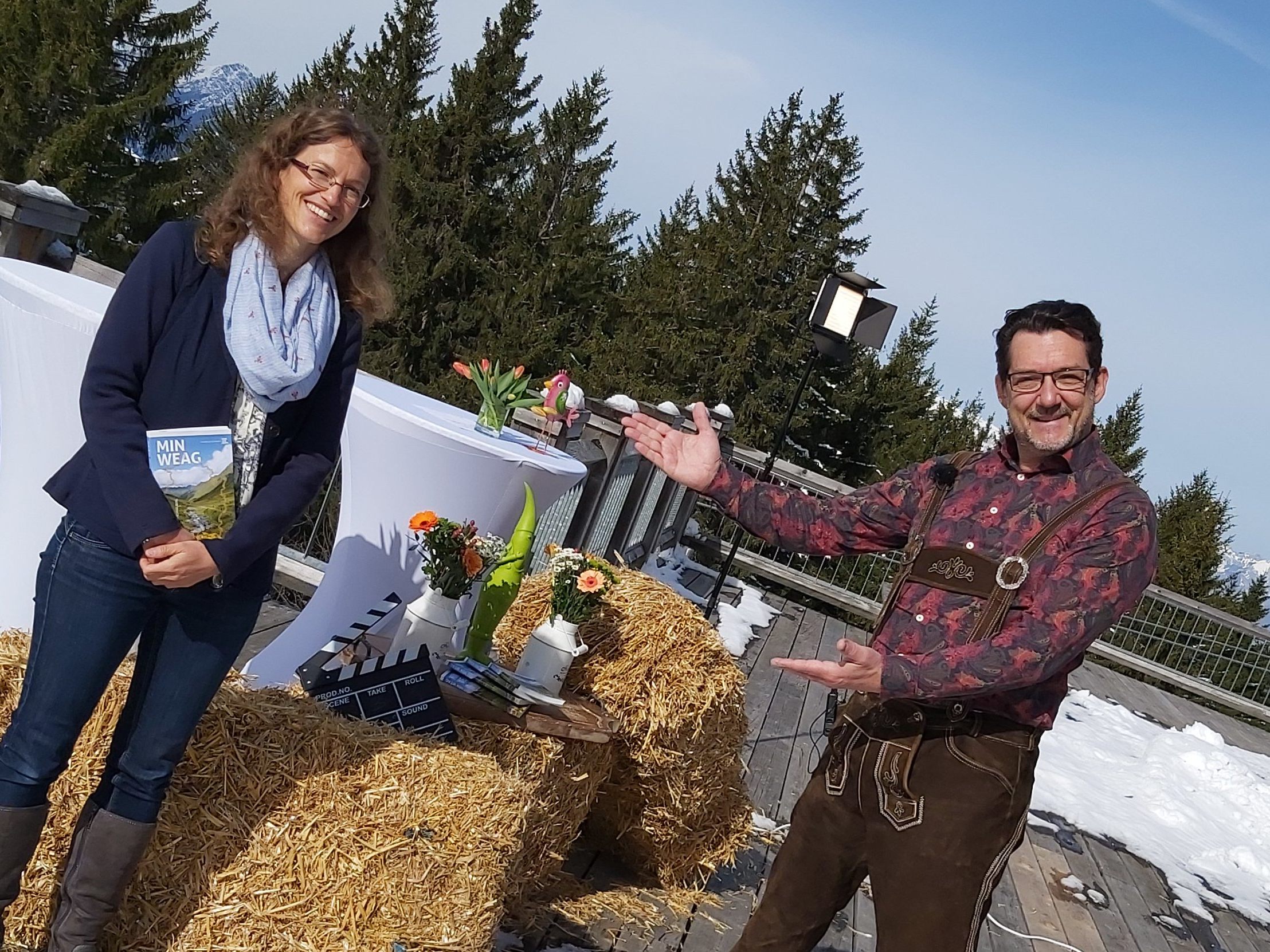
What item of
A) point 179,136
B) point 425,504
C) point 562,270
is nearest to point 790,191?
point 562,270

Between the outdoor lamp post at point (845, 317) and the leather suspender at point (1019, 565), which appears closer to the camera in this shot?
the leather suspender at point (1019, 565)

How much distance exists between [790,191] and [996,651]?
3198 cm

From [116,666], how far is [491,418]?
5.55 feet

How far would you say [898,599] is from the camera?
2273 millimetres

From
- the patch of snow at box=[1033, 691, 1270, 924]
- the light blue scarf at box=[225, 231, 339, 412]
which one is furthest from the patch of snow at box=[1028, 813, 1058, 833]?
the light blue scarf at box=[225, 231, 339, 412]

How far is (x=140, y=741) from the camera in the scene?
200cm

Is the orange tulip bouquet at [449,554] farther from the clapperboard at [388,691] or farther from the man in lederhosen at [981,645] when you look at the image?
the man in lederhosen at [981,645]

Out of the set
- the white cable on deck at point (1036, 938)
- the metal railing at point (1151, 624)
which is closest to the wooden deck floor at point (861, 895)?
the white cable on deck at point (1036, 938)

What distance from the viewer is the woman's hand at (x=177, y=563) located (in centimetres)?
185

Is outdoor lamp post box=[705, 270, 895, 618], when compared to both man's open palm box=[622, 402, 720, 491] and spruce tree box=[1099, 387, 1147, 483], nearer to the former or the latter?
man's open palm box=[622, 402, 720, 491]

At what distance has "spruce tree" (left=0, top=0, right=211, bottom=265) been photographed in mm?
35000

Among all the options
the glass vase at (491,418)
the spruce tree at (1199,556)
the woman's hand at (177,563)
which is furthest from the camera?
the spruce tree at (1199,556)

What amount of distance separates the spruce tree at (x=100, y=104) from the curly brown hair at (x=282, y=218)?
115 feet

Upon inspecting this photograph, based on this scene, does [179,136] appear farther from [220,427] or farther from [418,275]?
[220,427]
